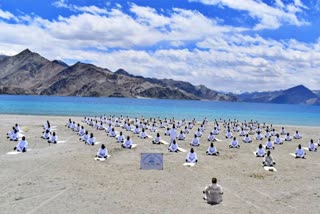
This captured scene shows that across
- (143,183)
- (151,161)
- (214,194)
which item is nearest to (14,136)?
(151,161)

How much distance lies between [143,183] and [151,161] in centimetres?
268

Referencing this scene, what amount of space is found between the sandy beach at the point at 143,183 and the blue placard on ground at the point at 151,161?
28 centimetres

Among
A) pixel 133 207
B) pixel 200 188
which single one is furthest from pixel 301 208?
pixel 133 207

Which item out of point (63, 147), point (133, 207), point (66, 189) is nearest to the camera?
point (133, 207)

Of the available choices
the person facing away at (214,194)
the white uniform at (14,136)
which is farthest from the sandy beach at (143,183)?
the white uniform at (14,136)

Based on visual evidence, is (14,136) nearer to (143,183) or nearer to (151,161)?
(151,161)

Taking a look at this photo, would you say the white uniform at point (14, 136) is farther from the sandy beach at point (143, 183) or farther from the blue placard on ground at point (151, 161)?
the blue placard on ground at point (151, 161)

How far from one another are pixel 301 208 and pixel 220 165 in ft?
28.3

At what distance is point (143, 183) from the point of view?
57.6 feet

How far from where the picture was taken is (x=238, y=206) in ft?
47.2

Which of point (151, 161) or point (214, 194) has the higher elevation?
point (151, 161)

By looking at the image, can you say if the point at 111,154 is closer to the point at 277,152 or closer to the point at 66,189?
the point at 66,189

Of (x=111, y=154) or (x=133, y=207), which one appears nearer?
(x=133, y=207)

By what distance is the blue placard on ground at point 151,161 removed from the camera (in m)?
20.0
